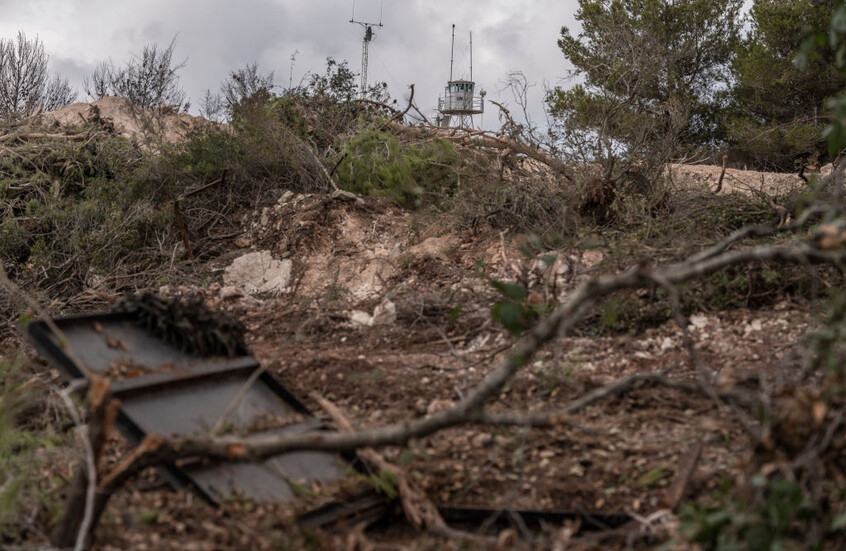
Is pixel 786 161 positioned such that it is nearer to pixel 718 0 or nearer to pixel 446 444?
pixel 718 0

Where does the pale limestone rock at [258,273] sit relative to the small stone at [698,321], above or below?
above

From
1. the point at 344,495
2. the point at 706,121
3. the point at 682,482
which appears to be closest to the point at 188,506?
the point at 344,495

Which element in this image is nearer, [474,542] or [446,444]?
[474,542]

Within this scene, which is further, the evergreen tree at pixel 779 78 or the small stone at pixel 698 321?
the evergreen tree at pixel 779 78

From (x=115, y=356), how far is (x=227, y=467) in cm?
75

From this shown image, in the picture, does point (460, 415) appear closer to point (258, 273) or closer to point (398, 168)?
point (258, 273)

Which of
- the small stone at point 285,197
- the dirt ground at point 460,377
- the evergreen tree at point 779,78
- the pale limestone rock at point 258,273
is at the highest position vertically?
the evergreen tree at point 779,78

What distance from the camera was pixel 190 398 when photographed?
3.16 m

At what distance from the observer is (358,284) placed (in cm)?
720

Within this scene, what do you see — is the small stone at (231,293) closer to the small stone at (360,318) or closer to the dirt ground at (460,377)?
the dirt ground at (460,377)

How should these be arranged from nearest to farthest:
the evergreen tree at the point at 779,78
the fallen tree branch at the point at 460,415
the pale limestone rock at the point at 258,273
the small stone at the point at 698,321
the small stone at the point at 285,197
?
the fallen tree branch at the point at 460,415 < the small stone at the point at 698,321 < the pale limestone rock at the point at 258,273 < the small stone at the point at 285,197 < the evergreen tree at the point at 779,78

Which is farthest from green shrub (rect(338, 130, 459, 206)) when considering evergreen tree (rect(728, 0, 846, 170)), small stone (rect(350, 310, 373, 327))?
evergreen tree (rect(728, 0, 846, 170))

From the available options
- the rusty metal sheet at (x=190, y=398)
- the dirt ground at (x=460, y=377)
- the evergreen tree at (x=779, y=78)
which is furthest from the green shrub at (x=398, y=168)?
the evergreen tree at (x=779, y=78)

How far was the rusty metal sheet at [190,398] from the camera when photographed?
287cm
